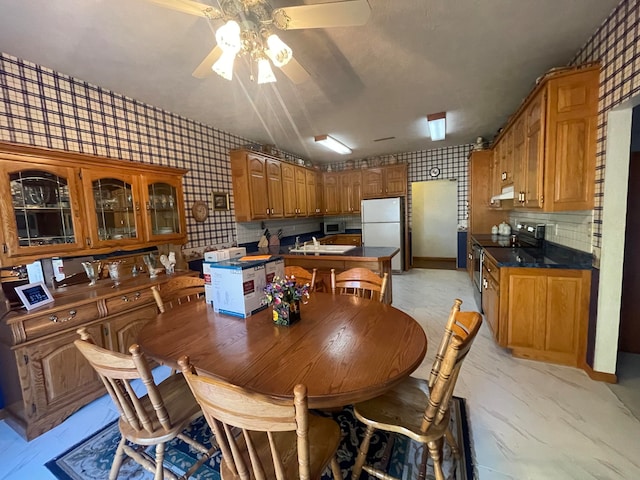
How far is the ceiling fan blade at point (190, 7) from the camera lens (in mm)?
1228

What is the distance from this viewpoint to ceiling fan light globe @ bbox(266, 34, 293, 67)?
1.40m

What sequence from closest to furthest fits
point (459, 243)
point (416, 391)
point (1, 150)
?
1. point (416, 391)
2. point (1, 150)
3. point (459, 243)

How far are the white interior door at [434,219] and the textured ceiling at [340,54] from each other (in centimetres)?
367

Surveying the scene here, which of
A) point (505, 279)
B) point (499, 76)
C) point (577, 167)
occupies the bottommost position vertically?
point (505, 279)

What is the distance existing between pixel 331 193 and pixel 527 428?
519 centimetres

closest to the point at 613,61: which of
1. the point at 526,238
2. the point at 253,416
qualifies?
the point at 526,238

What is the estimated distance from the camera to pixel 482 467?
4.75 feet

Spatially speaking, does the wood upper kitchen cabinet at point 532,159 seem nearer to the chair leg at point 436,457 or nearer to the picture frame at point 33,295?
the chair leg at point 436,457

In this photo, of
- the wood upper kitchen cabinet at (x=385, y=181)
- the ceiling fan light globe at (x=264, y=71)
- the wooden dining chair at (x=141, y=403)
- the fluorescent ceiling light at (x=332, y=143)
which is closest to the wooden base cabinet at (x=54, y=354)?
the wooden dining chair at (x=141, y=403)

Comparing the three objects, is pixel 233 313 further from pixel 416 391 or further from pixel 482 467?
pixel 482 467

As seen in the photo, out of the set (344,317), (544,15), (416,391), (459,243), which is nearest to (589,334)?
(416,391)

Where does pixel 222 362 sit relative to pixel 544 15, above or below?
below

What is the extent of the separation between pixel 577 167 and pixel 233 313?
2.70m

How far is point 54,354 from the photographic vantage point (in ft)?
6.06
